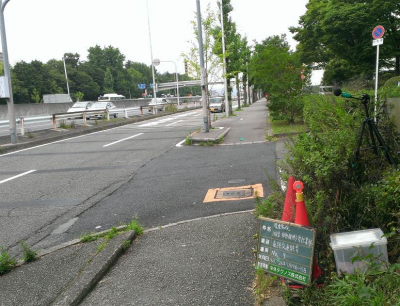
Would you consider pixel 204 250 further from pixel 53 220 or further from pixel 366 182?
pixel 53 220

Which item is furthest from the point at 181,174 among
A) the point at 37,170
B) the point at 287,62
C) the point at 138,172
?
the point at 287,62

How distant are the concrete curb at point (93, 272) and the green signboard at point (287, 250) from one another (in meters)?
1.76

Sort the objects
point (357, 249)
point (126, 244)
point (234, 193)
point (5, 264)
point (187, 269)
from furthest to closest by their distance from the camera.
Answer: point (234, 193) < point (126, 244) < point (5, 264) < point (187, 269) < point (357, 249)

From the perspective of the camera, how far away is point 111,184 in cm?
870

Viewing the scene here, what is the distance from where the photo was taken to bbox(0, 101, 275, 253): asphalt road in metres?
6.15

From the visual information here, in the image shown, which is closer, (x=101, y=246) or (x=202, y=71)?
(x=101, y=246)

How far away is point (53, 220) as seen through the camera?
641 cm

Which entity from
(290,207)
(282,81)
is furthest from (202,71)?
(290,207)

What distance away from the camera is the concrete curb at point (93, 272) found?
3.69 m

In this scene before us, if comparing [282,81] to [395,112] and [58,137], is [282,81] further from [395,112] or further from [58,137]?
[395,112]

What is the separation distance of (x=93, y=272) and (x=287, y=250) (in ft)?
6.97

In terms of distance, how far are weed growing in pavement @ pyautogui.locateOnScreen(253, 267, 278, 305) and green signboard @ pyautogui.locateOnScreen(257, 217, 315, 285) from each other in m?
0.16

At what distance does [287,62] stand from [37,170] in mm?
11310

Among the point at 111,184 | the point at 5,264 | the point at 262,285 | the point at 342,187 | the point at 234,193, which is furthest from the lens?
the point at 111,184
